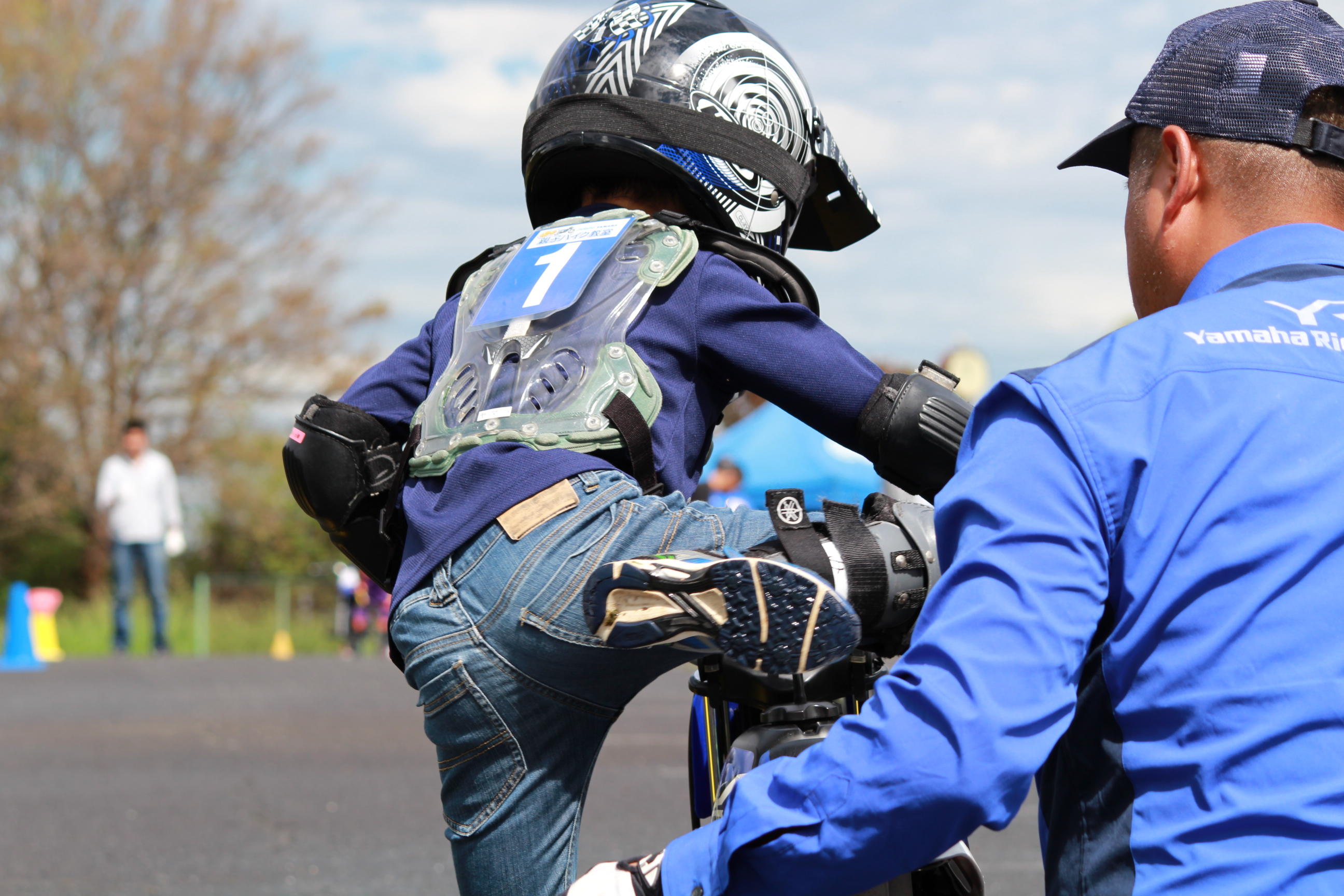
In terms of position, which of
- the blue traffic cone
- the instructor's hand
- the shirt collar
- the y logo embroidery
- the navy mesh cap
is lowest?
the blue traffic cone

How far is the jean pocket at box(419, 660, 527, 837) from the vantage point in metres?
1.97

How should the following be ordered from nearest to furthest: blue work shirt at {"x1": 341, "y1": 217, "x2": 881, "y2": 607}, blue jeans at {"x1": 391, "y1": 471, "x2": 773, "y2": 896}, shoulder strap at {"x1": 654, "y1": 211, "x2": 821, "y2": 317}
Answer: blue jeans at {"x1": 391, "y1": 471, "x2": 773, "y2": 896}
blue work shirt at {"x1": 341, "y1": 217, "x2": 881, "y2": 607}
shoulder strap at {"x1": 654, "y1": 211, "x2": 821, "y2": 317}

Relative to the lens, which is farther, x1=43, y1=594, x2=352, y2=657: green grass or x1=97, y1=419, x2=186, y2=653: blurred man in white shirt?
x1=43, y1=594, x2=352, y2=657: green grass

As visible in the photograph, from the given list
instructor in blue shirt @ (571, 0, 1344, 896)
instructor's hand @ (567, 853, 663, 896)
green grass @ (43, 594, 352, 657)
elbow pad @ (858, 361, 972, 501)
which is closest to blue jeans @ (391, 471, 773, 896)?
elbow pad @ (858, 361, 972, 501)

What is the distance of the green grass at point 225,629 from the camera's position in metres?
16.7

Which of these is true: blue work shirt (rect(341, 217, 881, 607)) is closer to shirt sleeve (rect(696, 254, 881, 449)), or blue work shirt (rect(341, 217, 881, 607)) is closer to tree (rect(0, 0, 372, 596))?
shirt sleeve (rect(696, 254, 881, 449))

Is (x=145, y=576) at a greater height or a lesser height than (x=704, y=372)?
lesser

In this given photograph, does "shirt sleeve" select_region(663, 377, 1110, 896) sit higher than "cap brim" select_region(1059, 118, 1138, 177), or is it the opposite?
"cap brim" select_region(1059, 118, 1138, 177)

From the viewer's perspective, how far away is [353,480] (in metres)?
2.25

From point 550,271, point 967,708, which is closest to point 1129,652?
point 967,708

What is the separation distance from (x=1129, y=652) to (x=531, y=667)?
0.91m

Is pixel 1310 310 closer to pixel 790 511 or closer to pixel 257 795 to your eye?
pixel 790 511

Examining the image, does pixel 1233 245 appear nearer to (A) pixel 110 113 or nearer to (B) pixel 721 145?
(B) pixel 721 145

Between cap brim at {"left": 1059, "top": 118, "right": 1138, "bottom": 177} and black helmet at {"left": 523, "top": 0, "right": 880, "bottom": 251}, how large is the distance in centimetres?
61
